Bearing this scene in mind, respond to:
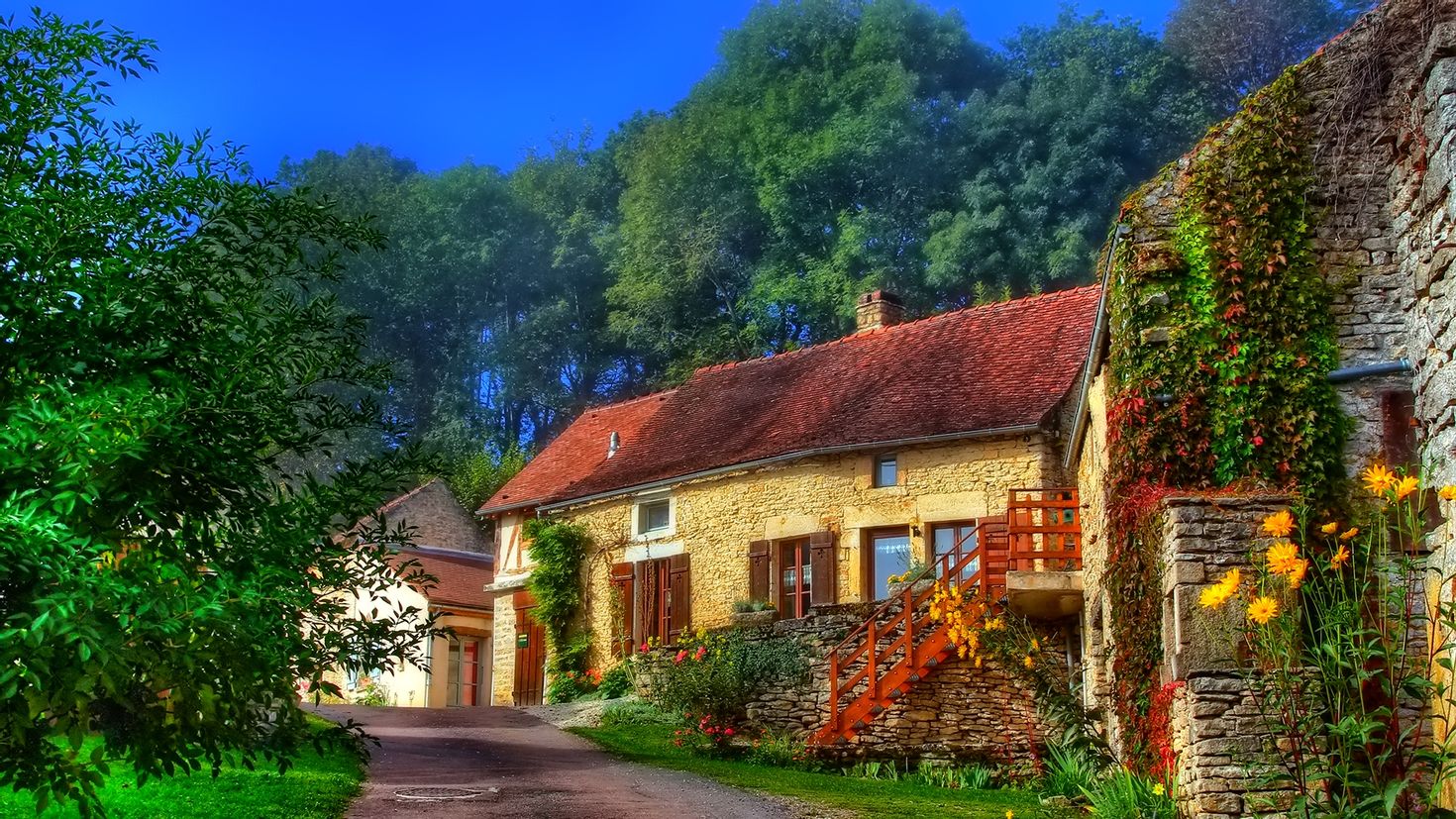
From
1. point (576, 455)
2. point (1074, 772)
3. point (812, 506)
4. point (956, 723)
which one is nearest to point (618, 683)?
point (812, 506)

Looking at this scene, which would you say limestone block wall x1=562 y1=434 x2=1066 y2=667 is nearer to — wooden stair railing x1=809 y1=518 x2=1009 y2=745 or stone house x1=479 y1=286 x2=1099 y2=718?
stone house x1=479 y1=286 x2=1099 y2=718

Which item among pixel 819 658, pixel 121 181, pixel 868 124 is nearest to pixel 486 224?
pixel 868 124

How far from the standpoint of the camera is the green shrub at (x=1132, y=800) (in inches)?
420

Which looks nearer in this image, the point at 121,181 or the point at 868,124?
the point at 121,181

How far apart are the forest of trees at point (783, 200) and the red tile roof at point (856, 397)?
11.1 metres

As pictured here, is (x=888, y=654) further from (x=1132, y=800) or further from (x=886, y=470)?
(x=1132, y=800)

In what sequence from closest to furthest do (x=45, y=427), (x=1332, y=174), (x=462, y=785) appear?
(x=45, y=427) < (x=1332, y=174) < (x=462, y=785)

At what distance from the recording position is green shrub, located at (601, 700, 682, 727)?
20.0 metres

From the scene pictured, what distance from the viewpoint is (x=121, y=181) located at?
7.80 meters

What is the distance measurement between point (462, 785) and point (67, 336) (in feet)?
24.8

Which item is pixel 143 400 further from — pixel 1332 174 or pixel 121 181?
pixel 1332 174

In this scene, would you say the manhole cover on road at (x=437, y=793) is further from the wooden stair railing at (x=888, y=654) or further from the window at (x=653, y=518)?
the window at (x=653, y=518)

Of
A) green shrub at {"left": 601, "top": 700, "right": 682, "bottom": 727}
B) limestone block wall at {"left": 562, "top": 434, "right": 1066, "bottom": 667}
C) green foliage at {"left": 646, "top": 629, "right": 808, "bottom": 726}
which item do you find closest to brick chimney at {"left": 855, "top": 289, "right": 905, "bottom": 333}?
limestone block wall at {"left": 562, "top": 434, "right": 1066, "bottom": 667}

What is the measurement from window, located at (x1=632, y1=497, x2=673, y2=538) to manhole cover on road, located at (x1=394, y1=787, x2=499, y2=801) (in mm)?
11237
